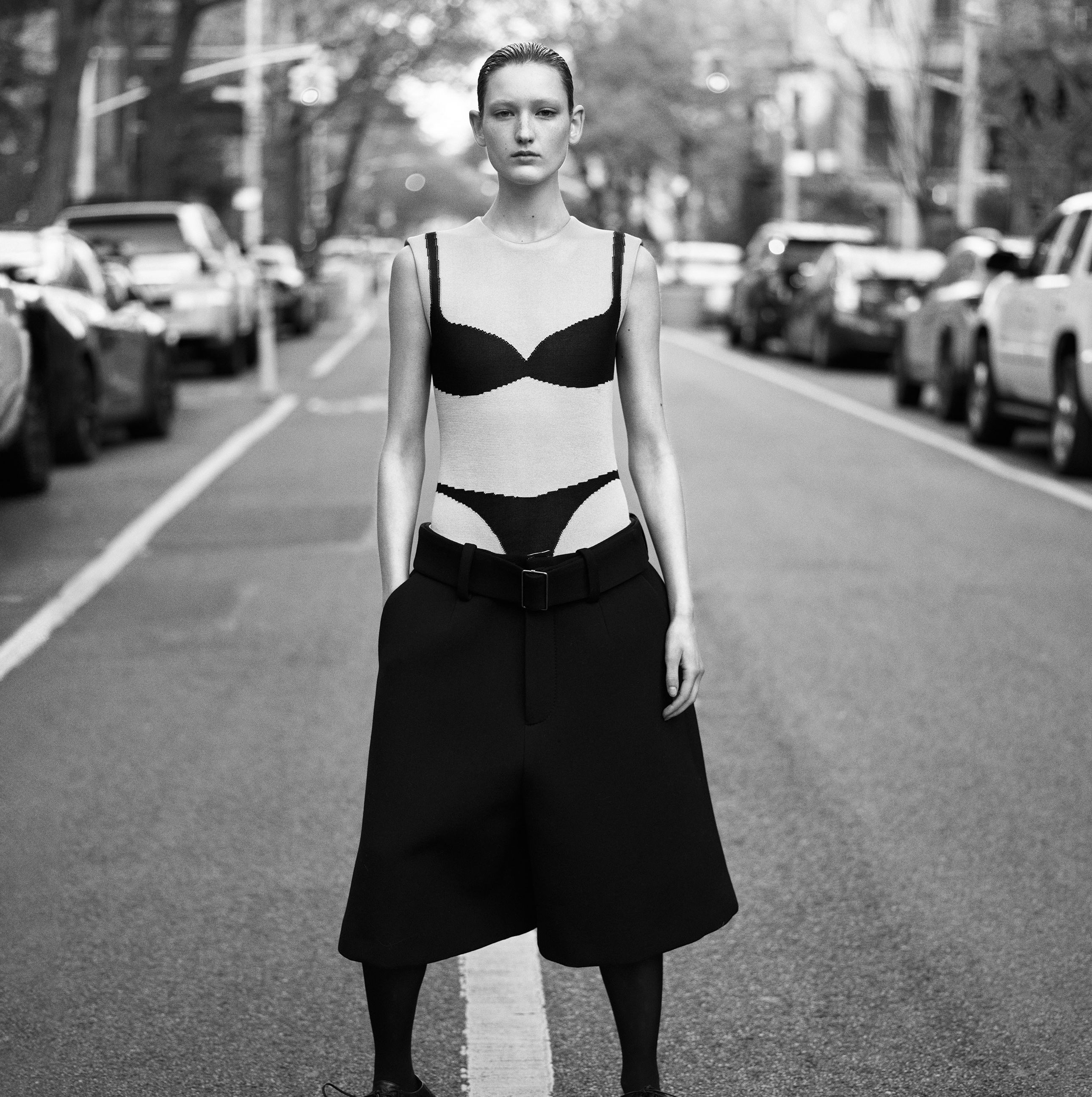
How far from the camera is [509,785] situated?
3.38 meters

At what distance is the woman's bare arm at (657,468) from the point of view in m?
3.45

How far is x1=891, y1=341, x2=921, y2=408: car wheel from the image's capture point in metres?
20.2

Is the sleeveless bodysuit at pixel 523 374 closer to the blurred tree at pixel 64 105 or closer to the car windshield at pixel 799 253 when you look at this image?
the blurred tree at pixel 64 105

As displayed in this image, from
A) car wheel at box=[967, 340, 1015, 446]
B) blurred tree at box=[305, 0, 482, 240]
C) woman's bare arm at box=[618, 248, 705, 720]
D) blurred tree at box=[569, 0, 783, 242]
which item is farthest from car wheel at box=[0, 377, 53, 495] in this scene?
blurred tree at box=[569, 0, 783, 242]

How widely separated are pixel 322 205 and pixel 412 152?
60.0 metres

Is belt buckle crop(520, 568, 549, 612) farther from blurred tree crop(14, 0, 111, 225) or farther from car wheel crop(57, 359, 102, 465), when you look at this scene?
blurred tree crop(14, 0, 111, 225)

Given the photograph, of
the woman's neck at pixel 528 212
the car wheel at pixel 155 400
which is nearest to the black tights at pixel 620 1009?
the woman's neck at pixel 528 212

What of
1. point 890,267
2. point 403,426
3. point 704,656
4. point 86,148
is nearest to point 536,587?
point 403,426

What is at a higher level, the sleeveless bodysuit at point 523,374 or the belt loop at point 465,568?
the sleeveless bodysuit at point 523,374

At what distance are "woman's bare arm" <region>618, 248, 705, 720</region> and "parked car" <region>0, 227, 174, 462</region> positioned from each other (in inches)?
386

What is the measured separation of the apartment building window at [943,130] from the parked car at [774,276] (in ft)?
57.3

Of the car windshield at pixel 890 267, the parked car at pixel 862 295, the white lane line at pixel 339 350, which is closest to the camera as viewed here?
the parked car at pixel 862 295

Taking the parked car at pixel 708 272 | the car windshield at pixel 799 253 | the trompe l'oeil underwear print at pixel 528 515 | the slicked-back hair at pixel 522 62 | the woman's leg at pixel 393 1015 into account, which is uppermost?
the slicked-back hair at pixel 522 62

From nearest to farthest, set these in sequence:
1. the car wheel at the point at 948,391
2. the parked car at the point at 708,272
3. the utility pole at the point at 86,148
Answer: the car wheel at the point at 948,391
the utility pole at the point at 86,148
the parked car at the point at 708,272
